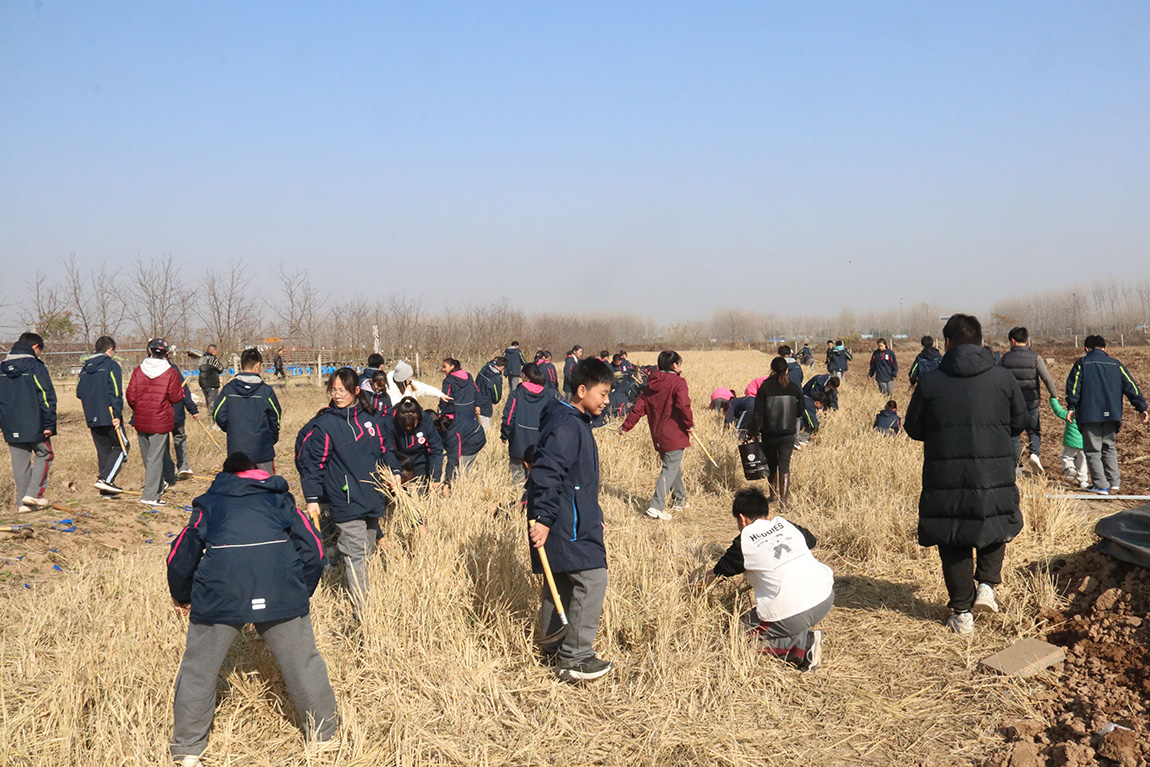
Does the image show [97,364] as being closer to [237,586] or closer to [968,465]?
[237,586]

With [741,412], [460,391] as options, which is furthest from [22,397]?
[741,412]

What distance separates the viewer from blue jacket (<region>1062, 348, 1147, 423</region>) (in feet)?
27.0

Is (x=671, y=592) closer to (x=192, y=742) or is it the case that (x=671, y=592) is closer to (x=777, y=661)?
(x=777, y=661)

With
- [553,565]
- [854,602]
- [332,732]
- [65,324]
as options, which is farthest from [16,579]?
[65,324]

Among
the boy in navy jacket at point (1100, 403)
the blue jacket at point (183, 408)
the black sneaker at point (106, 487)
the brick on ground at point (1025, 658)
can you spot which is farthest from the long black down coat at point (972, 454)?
the black sneaker at point (106, 487)

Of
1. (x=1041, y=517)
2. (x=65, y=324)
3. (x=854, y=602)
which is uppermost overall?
(x=65, y=324)

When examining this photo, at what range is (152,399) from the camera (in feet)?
28.2

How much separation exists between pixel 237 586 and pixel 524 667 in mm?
1744

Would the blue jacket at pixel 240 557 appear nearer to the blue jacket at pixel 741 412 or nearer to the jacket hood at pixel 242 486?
the jacket hood at pixel 242 486

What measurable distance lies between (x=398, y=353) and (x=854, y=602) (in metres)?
29.2

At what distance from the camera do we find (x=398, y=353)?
3278 cm

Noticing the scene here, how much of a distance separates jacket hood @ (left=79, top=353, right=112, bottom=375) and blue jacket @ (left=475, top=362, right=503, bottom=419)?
14.7ft

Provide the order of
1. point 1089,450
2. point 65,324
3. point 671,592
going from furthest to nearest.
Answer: point 65,324, point 1089,450, point 671,592

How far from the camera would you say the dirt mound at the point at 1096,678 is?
132 inches
